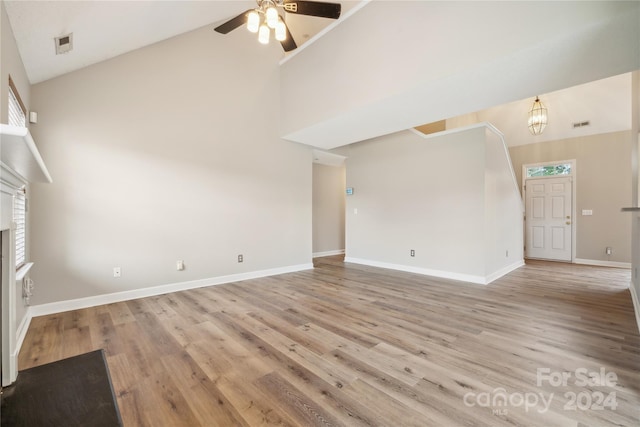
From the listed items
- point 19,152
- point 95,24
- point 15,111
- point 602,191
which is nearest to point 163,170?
point 15,111

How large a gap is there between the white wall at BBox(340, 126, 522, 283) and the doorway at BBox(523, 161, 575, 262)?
4.75 ft

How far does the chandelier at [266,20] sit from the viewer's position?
8.41 feet

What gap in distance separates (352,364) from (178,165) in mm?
3530

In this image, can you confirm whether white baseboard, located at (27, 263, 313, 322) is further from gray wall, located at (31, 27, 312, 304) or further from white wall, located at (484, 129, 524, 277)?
white wall, located at (484, 129, 524, 277)

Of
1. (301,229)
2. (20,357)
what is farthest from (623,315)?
(20,357)

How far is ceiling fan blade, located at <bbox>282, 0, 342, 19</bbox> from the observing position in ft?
8.81

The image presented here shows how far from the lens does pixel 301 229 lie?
5418mm

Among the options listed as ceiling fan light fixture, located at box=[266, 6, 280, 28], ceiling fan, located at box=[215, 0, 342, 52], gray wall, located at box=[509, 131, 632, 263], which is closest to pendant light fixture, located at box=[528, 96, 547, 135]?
gray wall, located at box=[509, 131, 632, 263]

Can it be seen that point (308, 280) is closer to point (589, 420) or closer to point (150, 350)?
point (150, 350)

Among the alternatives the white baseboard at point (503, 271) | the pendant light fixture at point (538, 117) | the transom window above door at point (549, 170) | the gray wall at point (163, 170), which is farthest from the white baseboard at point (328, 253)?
the transom window above door at point (549, 170)

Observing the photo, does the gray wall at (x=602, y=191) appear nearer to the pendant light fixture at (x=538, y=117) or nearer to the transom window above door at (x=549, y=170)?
the transom window above door at (x=549, y=170)

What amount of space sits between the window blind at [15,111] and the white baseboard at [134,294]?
1978 millimetres

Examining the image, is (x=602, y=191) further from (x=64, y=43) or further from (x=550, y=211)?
(x=64, y=43)

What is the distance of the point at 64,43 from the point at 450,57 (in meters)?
3.76
